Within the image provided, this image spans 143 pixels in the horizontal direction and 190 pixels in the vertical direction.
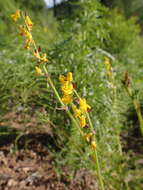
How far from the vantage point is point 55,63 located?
61.9 inches

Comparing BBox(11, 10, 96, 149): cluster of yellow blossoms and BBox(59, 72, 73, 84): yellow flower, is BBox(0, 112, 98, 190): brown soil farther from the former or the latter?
BBox(59, 72, 73, 84): yellow flower

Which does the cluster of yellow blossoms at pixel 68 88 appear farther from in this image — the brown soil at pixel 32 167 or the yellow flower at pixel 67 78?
the brown soil at pixel 32 167

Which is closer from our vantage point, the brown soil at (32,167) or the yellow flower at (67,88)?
the yellow flower at (67,88)

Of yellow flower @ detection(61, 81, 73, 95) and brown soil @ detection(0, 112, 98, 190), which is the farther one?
brown soil @ detection(0, 112, 98, 190)

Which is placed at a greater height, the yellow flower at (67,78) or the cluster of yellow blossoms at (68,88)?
the yellow flower at (67,78)

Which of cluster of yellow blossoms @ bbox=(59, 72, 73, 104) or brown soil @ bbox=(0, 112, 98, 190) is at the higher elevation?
cluster of yellow blossoms @ bbox=(59, 72, 73, 104)

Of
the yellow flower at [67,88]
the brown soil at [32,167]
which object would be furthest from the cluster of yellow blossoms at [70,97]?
the brown soil at [32,167]

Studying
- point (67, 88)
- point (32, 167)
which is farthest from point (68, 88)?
point (32, 167)

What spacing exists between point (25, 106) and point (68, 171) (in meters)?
0.56

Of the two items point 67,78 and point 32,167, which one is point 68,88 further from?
point 32,167

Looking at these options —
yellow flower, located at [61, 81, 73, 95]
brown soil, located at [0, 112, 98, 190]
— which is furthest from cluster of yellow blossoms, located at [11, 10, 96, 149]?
brown soil, located at [0, 112, 98, 190]

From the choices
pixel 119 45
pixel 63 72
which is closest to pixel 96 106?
pixel 63 72

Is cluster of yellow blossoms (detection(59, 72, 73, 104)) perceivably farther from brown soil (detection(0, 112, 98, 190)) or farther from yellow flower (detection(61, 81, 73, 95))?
brown soil (detection(0, 112, 98, 190))

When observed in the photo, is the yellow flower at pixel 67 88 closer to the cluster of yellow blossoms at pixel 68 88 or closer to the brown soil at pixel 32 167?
the cluster of yellow blossoms at pixel 68 88
